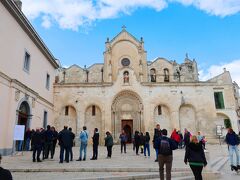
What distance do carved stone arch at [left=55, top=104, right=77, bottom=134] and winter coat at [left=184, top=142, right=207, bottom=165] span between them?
2117cm

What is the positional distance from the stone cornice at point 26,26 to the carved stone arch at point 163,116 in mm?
13618

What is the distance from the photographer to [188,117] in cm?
2559

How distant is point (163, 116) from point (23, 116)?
15.6 metres

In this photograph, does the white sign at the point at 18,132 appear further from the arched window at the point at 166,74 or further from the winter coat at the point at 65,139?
the arched window at the point at 166,74

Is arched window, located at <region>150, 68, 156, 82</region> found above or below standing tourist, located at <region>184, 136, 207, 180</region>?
above

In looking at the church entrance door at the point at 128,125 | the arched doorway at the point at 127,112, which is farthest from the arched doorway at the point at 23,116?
the church entrance door at the point at 128,125

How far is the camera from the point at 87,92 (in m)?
26.0

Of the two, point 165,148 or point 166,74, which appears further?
point 166,74

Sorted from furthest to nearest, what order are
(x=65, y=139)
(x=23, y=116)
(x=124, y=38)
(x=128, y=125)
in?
(x=124, y=38)
(x=128, y=125)
(x=23, y=116)
(x=65, y=139)

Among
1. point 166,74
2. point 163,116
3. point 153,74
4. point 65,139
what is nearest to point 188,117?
point 163,116

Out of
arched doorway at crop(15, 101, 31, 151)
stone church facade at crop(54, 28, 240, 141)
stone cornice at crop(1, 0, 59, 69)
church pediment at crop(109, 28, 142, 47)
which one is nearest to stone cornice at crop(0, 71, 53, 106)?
arched doorway at crop(15, 101, 31, 151)

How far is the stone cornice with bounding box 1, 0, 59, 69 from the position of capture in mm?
14361

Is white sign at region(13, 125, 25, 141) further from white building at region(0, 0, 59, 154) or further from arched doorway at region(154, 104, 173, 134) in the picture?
arched doorway at region(154, 104, 173, 134)

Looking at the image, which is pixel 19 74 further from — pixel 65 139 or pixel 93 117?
pixel 93 117
